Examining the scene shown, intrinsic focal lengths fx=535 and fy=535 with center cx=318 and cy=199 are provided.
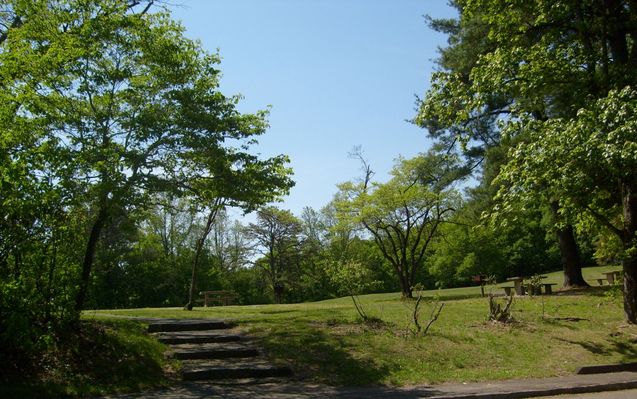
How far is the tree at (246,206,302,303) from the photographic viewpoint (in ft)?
181

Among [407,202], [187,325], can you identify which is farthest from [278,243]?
[187,325]

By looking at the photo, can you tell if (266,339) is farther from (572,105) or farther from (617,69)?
(617,69)

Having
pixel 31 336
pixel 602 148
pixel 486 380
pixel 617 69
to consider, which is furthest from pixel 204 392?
pixel 617 69

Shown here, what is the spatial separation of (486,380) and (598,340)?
14.7ft

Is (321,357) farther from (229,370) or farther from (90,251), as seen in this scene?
(90,251)

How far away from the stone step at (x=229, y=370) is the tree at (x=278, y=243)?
4324 cm

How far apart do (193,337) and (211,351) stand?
1.13 meters

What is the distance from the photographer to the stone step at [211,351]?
12.0m

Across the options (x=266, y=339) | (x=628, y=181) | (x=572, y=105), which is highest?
(x=572, y=105)

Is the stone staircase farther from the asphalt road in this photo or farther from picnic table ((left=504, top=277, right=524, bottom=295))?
picnic table ((left=504, top=277, right=524, bottom=295))

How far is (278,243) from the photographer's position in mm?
55875

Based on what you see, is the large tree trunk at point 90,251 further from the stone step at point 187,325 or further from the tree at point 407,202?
the tree at point 407,202

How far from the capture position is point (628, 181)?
45.1ft

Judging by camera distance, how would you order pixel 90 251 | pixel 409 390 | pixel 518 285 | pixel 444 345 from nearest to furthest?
pixel 409 390, pixel 444 345, pixel 90 251, pixel 518 285
